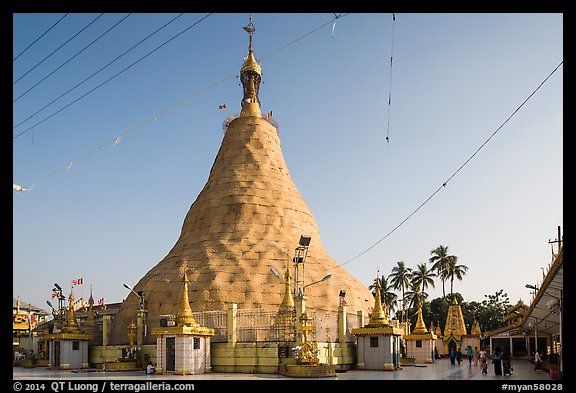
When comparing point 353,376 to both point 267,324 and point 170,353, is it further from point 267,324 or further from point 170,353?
point 170,353

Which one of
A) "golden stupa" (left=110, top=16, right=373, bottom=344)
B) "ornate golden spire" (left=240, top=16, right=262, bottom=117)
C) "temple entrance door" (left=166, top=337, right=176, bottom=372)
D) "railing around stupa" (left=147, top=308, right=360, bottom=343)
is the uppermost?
"ornate golden spire" (left=240, top=16, right=262, bottom=117)

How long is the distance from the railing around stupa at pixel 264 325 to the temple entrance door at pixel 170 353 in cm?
A: 271

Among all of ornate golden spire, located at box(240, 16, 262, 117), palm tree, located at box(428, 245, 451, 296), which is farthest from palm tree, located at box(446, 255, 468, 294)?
ornate golden spire, located at box(240, 16, 262, 117)

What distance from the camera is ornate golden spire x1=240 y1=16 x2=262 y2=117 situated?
42500mm

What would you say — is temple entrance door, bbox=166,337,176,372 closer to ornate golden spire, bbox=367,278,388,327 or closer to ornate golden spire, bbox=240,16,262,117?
ornate golden spire, bbox=367,278,388,327

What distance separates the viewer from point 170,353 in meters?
24.2

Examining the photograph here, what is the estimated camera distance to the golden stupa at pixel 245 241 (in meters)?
31.1

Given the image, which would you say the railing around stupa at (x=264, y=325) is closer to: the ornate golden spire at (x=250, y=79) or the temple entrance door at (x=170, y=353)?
the temple entrance door at (x=170, y=353)

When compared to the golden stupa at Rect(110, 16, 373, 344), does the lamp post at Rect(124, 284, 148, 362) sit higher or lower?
lower

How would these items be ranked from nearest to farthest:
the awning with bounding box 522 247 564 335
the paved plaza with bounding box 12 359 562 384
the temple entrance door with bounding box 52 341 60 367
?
1. the awning with bounding box 522 247 564 335
2. the paved plaza with bounding box 12 359 562 384
3. the temple entrance door with bounding box 52 341 60 367

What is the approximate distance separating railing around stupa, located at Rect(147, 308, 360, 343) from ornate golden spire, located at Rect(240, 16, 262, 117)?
61.8ft
